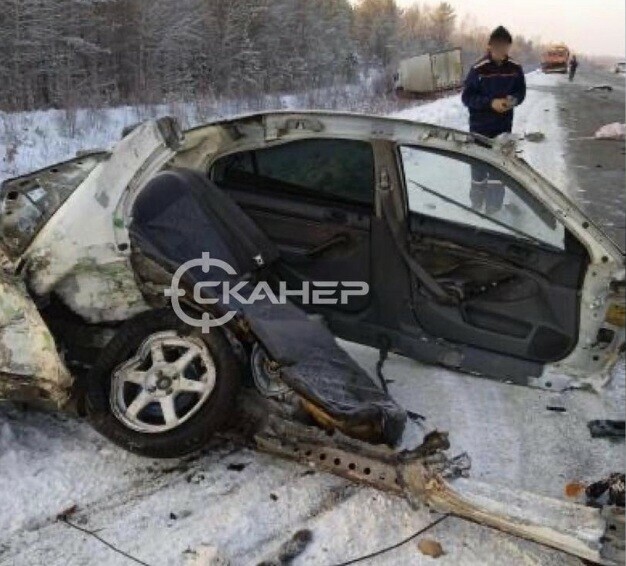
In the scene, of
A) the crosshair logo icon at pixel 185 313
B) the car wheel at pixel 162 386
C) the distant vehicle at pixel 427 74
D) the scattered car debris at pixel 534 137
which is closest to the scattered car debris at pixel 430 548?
the car wheel at pixel 162 386

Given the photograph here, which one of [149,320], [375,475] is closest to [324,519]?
[375,475]

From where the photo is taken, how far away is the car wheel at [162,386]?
297cm

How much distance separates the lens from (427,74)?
3034cm

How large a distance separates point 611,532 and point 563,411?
5.03 ft

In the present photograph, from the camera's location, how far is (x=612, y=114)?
66.7ft

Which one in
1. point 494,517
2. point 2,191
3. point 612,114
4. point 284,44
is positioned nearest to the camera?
point 494,517

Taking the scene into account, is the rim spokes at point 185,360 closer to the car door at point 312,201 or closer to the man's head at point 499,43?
the car door at point 312,201

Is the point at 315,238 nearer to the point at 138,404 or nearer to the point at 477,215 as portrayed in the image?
the point at 477,215

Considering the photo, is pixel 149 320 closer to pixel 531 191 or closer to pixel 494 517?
pixel 494 517

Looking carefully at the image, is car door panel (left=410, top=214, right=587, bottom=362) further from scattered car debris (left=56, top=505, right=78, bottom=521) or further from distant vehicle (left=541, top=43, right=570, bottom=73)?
distant vehicle (left=541, top=43, right=570, bottom=73)

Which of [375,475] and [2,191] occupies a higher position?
[2,191]

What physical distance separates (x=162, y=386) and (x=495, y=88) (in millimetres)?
4182

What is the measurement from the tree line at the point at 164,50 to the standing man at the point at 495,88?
11.7m

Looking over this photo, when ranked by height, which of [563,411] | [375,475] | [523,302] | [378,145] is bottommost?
[563,411]
